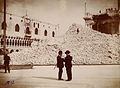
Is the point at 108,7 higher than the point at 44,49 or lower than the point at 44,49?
higher

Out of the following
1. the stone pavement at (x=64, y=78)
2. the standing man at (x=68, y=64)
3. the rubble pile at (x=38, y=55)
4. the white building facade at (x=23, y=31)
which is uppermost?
the white building facade at (x=23, y=31)

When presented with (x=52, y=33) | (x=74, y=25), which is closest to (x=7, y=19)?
(x=52, y=33)

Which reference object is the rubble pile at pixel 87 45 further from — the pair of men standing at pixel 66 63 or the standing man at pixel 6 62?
the standing man at pixel 6 62

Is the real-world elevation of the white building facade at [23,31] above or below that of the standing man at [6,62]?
above

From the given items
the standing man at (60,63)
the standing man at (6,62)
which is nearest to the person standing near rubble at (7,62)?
the standing man at (6,62)

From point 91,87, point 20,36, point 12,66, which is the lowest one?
point 91,87

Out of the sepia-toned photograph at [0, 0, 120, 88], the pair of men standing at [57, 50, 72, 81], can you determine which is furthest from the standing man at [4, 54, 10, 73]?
the pair of men standing at [57, 50, 72, 81]

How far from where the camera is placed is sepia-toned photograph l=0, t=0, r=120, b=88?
2.92 m

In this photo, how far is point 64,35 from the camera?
2.97 metres

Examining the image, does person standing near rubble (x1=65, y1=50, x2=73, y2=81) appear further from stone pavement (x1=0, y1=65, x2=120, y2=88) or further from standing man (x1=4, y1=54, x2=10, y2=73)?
standing man (x1=4, y1=54, x2=10, y2=73)

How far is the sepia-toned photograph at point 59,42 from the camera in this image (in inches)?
115

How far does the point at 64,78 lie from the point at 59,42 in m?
0.32

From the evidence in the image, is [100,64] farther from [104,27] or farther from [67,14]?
[67,14]

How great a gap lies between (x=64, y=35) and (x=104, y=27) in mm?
363
